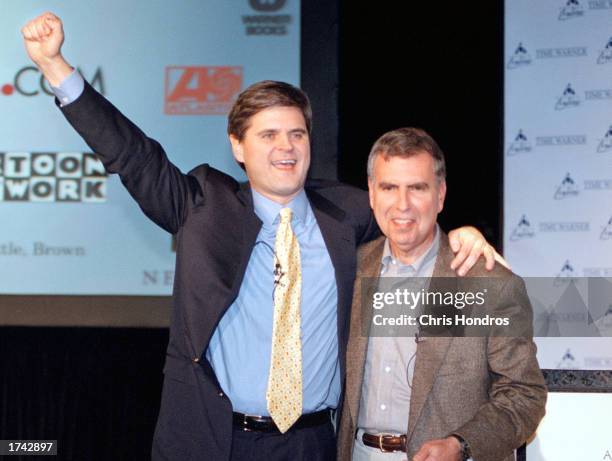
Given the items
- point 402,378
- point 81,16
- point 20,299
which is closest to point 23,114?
point 81,16

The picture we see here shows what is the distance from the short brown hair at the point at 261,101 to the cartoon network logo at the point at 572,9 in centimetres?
264

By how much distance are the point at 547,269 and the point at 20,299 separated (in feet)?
9.11

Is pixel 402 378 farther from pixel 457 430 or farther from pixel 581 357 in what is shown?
pixel 581 357

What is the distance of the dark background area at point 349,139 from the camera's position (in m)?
4.37

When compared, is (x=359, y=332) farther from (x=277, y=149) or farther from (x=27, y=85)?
(x=27, y=85)

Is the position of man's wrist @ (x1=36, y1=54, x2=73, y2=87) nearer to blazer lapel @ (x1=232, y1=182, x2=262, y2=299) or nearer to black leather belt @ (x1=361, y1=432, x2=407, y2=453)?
blazer lapel @ (x1=232, y1=182, x2=262, y2=299)

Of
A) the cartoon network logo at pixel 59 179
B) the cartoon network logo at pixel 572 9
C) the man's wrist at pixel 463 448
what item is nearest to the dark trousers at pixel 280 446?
the man's wrist at pixel 463 448

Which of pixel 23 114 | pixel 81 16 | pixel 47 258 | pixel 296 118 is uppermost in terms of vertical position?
pixel 81 16

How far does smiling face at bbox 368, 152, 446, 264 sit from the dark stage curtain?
2.39 m

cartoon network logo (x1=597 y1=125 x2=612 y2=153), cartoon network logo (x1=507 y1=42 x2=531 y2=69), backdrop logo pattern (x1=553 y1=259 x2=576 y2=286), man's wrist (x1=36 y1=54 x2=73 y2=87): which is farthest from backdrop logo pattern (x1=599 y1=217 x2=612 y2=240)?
man's wrist (x1=36 y1=54 x2=73 y2=87)

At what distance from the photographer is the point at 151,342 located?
4.32m

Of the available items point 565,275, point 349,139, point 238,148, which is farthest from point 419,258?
point 565,275

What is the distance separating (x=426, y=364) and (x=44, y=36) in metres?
1.26

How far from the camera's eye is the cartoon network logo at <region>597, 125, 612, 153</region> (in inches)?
178
